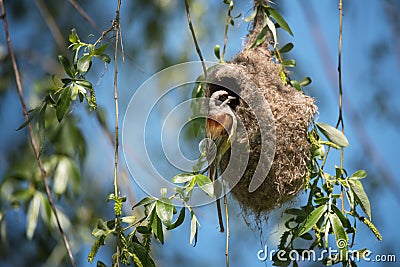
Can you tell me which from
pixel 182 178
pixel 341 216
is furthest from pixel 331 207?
pixel 182 178

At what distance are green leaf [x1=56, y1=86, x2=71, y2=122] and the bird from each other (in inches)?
14.2

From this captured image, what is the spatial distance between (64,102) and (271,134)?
1.70 ft

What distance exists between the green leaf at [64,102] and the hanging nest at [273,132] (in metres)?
0.44

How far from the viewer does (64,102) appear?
4.09ft

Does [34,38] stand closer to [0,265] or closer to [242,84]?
[0,265]

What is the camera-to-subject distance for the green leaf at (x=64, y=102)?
4.06 ft

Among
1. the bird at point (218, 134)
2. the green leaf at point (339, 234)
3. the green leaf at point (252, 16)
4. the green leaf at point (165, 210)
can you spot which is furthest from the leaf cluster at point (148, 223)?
the green leaf at point (252, 16)

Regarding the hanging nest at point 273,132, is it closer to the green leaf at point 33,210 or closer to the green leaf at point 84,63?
the green leaf at point 84,63

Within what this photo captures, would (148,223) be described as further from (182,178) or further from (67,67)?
(67,67)

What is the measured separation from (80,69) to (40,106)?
0.12 meters

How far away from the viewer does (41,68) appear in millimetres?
2479

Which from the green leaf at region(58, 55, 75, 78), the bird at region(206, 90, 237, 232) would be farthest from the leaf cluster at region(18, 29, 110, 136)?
the bird at region(206, 90, 237, 232)

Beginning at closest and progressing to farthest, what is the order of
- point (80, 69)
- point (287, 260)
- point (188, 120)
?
point (80, 69) < point (287, 260) < point (188, 120)

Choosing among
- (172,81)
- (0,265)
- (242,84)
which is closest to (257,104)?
(242,84)
